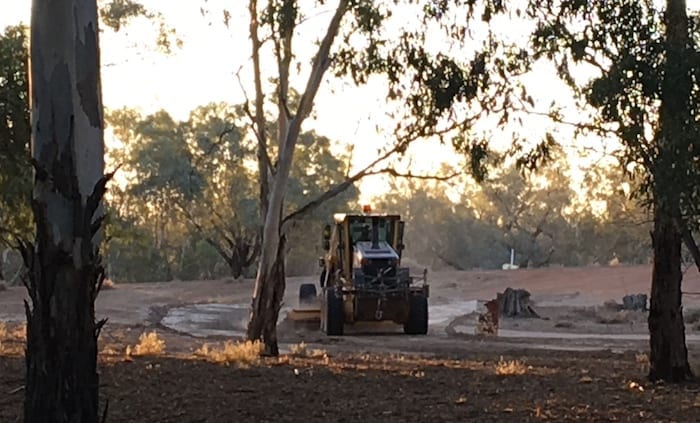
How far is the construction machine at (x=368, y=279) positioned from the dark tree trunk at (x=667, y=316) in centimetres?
1116

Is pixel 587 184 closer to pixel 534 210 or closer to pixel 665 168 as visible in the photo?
pixel 534 210

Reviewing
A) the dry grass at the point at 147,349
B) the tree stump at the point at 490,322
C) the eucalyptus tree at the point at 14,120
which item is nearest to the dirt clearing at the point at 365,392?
the dry grass at the point at 147,349

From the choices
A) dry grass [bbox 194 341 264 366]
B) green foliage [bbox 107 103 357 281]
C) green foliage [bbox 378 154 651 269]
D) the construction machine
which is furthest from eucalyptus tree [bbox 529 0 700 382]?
green foliage [bbox 378 154 651 269]

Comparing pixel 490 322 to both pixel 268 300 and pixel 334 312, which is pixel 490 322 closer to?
pixel 334 312

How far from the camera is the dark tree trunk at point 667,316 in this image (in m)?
13.8

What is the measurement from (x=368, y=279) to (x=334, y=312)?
106 centimetres

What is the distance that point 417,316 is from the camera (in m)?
25.8

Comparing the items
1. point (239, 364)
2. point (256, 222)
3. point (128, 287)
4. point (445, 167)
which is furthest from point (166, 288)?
point (239, 364)

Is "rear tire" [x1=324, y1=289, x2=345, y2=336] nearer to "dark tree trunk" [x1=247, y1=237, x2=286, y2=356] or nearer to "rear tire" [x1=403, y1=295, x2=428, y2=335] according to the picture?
"rear tire" [x1=403, y1=295, x2=428, y2=335]

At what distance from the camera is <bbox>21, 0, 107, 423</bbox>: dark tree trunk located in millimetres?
7691

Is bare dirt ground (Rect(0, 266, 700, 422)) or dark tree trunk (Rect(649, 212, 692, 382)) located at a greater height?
dark tree trunk (Rect(649, 212, 692, 382))

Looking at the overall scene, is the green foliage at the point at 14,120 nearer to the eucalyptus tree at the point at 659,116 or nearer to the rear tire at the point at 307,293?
the eucalyptus tree at the point at 659,116

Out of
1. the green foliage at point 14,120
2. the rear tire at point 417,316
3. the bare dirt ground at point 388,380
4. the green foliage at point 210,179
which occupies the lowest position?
the bare dirt ground at point 388,380

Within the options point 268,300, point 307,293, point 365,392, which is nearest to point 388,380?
point 365,392
